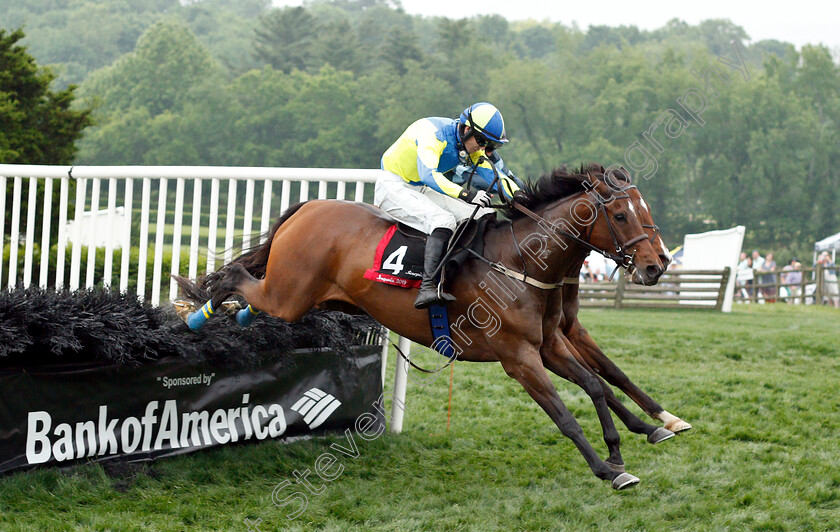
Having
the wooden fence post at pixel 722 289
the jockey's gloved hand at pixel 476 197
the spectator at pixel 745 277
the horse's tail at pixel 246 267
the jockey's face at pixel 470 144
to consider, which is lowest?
the spectator at pixel 745 277

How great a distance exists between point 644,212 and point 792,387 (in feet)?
13.4

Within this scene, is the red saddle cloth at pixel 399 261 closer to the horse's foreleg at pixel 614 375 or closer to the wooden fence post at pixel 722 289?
the horse's foreleg at pixel 614 375

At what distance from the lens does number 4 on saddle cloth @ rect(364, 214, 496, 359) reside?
4.89 m

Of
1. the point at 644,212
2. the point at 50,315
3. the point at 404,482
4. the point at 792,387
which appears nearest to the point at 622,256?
the point at 644,212

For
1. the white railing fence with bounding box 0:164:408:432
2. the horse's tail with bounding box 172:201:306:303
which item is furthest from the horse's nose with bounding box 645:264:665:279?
the horse's tail with bounding box 172:201:306:303

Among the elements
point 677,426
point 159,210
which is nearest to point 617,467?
point 677,426

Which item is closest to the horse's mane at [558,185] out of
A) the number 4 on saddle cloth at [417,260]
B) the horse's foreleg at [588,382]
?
the number 4 on saddle cloth at [417,260]

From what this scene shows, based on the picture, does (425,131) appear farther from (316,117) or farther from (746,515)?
(316,117)

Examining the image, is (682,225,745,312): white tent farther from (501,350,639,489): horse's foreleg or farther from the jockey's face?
(501,350,639,489): horse's foreleg

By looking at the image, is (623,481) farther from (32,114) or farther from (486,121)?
(32,114)

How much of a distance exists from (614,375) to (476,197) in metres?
1.60

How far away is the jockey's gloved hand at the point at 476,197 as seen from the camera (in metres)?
4.75

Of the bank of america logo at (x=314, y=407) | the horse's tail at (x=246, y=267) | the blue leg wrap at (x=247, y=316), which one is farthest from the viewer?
the bank of america logo at (x=314, y=407)

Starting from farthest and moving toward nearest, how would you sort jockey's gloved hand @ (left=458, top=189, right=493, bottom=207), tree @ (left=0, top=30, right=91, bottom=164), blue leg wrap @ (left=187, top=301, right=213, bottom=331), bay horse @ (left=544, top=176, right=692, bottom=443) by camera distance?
tree @ (left=0, top=30, right=91, bottom=164), blue leg wrap @ (left=187, top=301, right=213, bottom=331), jockey's gloved hand @ (left=458, top=189, right=493, bottom=207), bay horse @ (left=544, top=176, right=692, bottom=443)
